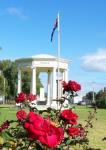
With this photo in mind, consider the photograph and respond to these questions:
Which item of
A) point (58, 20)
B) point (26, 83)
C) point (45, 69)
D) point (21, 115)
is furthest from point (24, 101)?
point (26, 83)

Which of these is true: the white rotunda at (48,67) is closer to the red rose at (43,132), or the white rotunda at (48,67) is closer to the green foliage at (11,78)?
the green foliage at (11,78)

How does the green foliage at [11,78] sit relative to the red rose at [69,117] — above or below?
above

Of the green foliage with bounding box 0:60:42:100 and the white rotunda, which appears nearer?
the white rotunda

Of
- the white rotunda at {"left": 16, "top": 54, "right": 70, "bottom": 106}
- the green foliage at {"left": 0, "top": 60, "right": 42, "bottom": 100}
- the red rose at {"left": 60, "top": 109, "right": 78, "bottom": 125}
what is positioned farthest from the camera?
the green foliage at {"left": 0, "top": 60, "right": 42, "bottom": 100}

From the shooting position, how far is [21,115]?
657cm

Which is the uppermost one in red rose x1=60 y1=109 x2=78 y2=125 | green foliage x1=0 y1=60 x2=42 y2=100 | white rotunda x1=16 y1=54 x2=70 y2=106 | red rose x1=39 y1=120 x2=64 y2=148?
green foliage x1=0 y1=60 x2=42 y2=100

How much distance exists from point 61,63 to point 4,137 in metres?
57.8

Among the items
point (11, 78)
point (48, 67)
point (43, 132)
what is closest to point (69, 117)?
point (43, 132)

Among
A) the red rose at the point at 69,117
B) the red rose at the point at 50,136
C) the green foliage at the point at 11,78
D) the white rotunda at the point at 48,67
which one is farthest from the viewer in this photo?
the green foliage at the point at 11,78

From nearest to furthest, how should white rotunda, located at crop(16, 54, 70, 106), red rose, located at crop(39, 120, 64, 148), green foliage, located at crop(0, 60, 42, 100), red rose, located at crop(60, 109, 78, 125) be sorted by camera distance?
red rose, located at crop(39, 120, 64, 148) → red rose, located at crop(60, 109, 78, 125) → white rotunda, located at crop(16, 54, 70, 106) → green foliage, located at crop(0, 60, 42, 100)

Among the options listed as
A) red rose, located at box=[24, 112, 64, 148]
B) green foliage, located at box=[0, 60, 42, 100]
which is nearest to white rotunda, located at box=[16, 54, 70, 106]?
green foliage, located at box=[0, 60, 42, 100]

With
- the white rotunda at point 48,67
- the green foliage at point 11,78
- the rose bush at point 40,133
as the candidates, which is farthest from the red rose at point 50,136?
the green foliage at point 11,78

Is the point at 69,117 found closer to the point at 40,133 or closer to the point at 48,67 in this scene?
the point at 40,133

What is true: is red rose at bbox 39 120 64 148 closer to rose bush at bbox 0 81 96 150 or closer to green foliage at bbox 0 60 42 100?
rose bush at bbox 0 81 96 150
